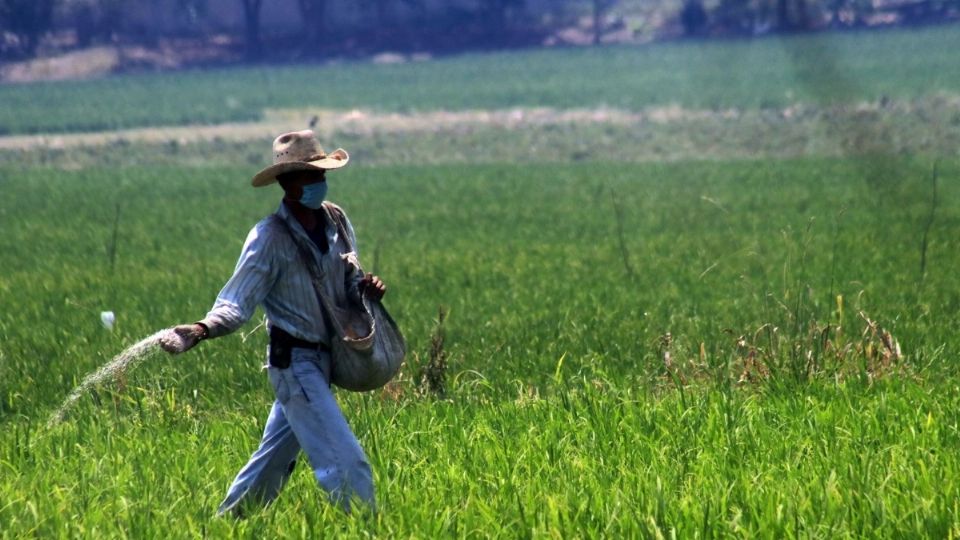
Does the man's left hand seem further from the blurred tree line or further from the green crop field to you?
the blurred tree line

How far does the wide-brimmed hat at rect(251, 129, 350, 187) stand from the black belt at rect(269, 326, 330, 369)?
1.70ft

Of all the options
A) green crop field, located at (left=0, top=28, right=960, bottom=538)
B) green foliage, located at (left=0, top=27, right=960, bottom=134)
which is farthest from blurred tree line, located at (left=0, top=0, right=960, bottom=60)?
green crop field, located at (left=0, top=28, right=960, bottom=538)

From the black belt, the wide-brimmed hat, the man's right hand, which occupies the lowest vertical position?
the black belt

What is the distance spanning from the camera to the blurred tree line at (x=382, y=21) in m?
74.4

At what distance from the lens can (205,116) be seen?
51406 mm

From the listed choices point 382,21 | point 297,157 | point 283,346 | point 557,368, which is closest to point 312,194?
point 297,157

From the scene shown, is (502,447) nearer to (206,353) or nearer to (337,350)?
(337,350)

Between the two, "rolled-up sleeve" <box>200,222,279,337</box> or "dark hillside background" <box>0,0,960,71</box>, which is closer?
"rolled-up sleeve" <box>200,222,279,337</box>

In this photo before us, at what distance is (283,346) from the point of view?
17.9 ft

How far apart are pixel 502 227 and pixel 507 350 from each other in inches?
451

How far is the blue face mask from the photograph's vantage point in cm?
536

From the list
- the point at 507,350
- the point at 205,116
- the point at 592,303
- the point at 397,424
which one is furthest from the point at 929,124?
the point at 397,424

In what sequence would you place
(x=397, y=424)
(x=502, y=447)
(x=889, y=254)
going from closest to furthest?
(x=502, y=447), (x=397, y=424), (x=889, y=254)

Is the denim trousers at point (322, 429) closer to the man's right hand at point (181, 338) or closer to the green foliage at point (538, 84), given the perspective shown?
the man's right hand at point (181, 338)
